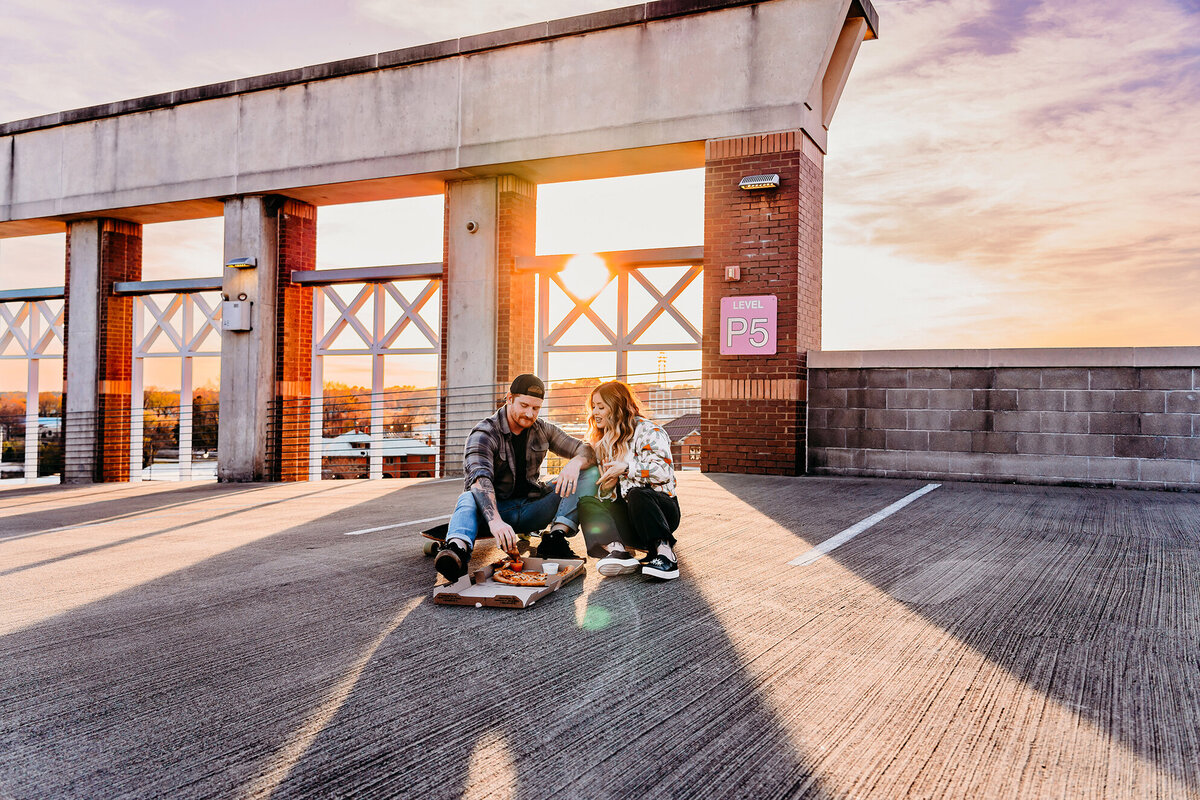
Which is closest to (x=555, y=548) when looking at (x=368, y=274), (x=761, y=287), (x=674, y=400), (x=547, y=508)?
(x=547, y=508)

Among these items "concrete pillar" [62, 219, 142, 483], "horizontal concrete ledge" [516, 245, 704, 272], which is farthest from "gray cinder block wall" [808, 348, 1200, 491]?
"concrete pillar" [62, 219, 142, 483]

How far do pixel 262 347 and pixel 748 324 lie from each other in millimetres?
9724

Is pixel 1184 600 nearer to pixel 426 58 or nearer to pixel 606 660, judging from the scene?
pixel 606 660

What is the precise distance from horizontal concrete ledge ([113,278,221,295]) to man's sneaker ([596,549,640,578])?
13937 mm

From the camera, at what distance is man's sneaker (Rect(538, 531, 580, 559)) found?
4.99m

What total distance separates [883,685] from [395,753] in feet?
6.13

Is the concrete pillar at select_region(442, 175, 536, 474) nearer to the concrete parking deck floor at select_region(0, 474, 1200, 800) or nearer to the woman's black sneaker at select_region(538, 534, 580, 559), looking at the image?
the concrete parking deck floor at select_region(0, 474, 1200, 800)

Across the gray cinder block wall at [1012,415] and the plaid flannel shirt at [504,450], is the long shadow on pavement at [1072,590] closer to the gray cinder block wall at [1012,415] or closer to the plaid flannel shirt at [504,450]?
the gray cinder block wall at [1012,415]

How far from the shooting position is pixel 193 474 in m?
17.1

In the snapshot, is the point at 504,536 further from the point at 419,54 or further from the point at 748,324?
the point at 419,54

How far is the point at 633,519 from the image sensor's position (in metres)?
4.88

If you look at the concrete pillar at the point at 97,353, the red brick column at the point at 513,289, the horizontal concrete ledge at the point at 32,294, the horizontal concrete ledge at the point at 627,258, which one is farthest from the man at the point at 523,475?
the horizontal concrete ledge at the point at 32,294

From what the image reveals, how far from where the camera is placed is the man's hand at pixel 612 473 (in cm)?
494

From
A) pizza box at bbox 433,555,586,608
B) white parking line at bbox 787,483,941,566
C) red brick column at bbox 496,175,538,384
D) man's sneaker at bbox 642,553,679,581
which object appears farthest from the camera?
red brick column at bbox 496,175,538,384
